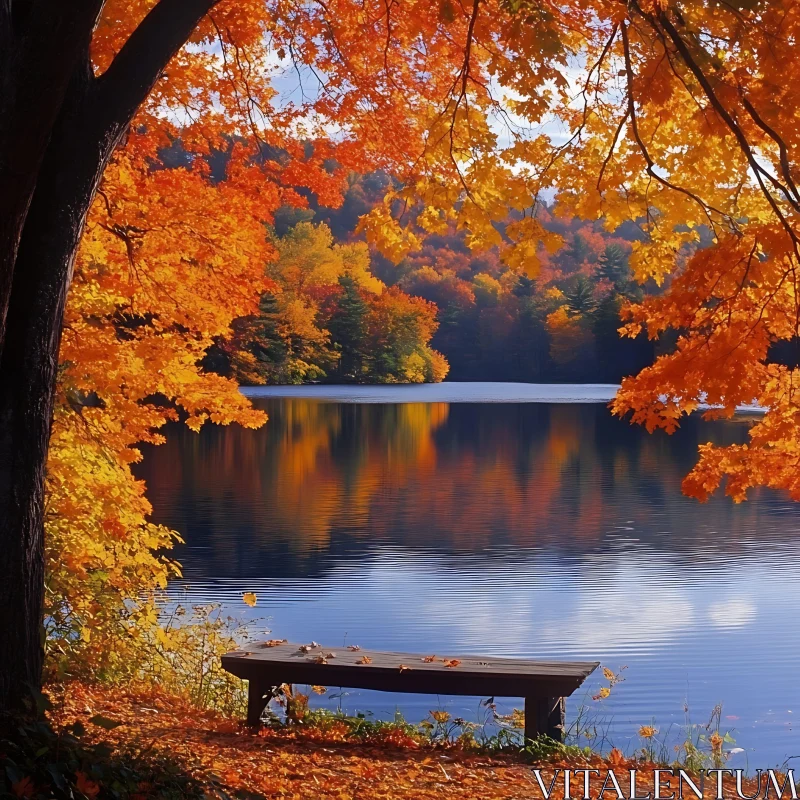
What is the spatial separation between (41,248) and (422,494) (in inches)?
633

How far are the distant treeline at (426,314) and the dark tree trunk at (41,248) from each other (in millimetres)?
39774

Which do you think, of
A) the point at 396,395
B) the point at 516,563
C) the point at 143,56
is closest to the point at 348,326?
the point at 396,395

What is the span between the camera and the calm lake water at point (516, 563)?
27.5ft

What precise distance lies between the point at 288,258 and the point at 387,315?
9.10 meters

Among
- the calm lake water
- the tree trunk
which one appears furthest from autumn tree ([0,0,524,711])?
the calm lake water

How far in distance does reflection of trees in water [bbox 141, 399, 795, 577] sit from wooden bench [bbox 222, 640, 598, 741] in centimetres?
683

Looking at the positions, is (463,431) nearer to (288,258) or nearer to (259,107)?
(259,107)

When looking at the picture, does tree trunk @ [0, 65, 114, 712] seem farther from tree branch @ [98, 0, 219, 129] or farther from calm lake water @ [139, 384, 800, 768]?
calm lake water @ [139, 384, 800, 768]

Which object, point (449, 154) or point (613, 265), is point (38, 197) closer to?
point (449, 154)

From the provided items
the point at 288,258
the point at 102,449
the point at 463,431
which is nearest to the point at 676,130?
the point at 102,449

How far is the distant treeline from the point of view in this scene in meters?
57.7

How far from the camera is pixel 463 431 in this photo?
108 ft

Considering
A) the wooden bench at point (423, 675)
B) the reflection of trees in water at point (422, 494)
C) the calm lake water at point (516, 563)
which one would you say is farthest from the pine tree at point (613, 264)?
the wooden bench at point (423, 675)

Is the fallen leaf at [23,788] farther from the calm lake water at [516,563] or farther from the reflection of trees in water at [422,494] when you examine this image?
the reflection of trees in water at [422,494]
